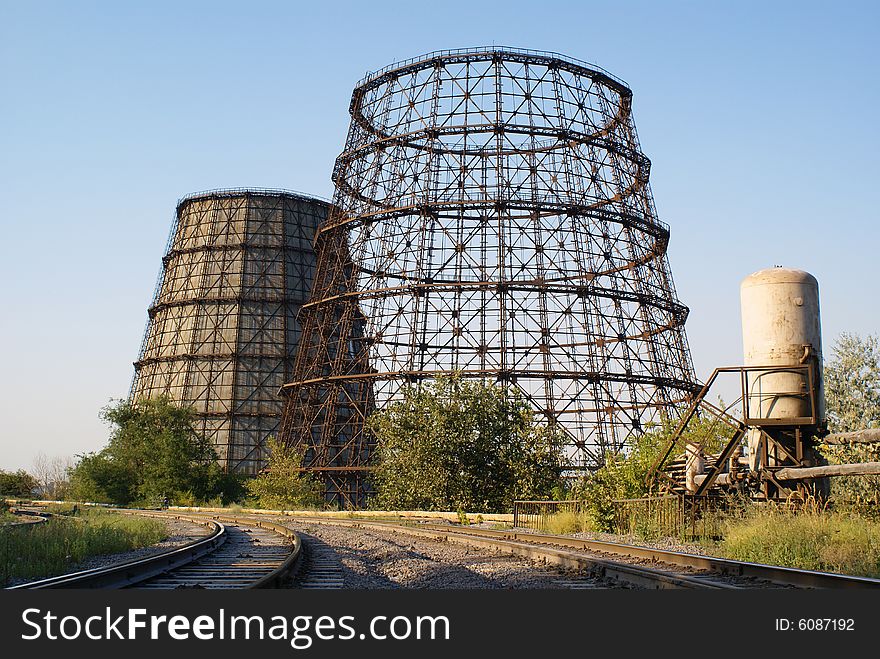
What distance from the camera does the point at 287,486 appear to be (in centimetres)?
3709

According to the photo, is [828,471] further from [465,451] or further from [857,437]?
[465,451]

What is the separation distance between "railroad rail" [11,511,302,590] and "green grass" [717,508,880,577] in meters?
4.75

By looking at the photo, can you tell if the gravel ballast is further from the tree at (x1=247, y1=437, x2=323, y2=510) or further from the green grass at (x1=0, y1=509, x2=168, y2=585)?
the tree at (x1=247, y1=437, x2=323, y2=510)

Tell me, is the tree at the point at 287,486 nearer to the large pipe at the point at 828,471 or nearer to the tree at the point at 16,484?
the tree at the point at 16,484

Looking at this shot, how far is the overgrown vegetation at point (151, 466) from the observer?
44.3 m

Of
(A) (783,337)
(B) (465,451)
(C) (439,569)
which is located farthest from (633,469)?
(B) (465,451)

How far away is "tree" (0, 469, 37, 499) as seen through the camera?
165 ft

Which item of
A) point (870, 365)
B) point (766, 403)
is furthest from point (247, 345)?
point (766, 403)

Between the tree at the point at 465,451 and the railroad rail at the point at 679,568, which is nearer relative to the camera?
the railroad rail at the point at 679,568

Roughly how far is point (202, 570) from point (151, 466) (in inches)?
1500

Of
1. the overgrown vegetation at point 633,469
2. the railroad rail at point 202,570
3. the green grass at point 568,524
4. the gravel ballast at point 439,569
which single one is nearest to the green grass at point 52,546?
the railroad rail at point 202,570

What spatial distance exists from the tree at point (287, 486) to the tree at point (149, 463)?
6.42m

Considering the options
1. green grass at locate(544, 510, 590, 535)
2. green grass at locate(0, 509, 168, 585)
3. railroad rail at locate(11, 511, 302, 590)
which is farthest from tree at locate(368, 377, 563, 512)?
green grass at locate(0, 509, 168, 585)

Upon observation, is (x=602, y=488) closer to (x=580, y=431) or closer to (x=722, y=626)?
(x=722, y=626)
